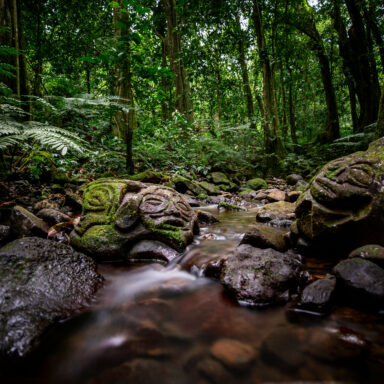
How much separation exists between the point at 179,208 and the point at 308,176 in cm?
844

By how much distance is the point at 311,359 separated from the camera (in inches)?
58.2

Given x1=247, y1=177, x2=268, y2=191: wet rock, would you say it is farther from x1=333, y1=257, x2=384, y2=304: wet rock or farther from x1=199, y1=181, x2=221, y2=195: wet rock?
x1=333, y1=257, x2=384, y2=304: wet rock

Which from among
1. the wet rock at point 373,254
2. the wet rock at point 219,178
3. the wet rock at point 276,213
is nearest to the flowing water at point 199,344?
the wet rock at point 373,254

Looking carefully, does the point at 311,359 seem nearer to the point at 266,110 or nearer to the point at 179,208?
the point at 179,208

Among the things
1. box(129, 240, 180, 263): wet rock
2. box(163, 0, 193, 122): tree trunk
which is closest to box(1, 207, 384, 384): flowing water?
box(129, 240, 180, 263): wet rock

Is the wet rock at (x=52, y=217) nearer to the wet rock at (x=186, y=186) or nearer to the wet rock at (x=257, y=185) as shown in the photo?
the wet rock at (x=186, y=186)

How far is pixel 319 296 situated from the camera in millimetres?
1906

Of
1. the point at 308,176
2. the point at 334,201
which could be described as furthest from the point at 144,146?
the point at 308,176

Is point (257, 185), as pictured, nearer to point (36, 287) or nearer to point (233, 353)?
point (233, 353)

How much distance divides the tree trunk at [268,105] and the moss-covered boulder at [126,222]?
862 centimetres

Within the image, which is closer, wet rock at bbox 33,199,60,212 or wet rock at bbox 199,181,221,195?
wet rock at bbox 33,199,60,212

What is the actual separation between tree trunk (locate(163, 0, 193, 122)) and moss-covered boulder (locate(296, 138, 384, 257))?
8014mm

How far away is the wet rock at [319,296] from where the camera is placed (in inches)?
73.5

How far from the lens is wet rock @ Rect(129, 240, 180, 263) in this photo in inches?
122
